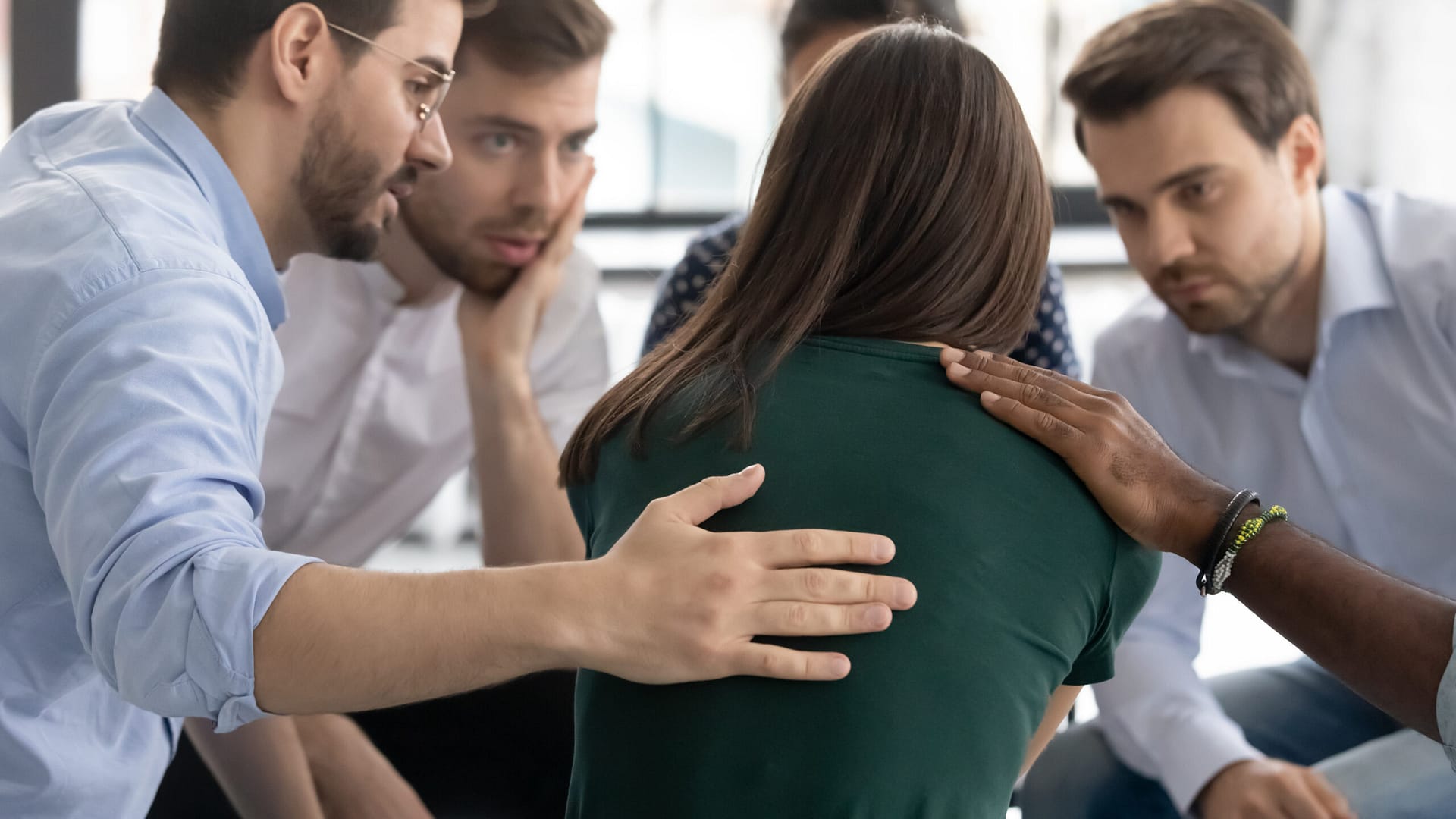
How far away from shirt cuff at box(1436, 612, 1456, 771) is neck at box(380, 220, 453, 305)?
155 cm

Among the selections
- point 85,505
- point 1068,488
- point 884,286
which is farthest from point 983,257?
point 85,505

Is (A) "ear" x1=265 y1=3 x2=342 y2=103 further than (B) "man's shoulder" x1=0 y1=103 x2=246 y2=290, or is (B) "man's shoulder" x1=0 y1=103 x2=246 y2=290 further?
(A) "ear" x1=265 y1=3 x2=342 y2=103

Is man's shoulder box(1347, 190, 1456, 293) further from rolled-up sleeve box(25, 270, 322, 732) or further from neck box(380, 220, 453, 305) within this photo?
rolled-up sleeve box(25, 270, 322, 732)

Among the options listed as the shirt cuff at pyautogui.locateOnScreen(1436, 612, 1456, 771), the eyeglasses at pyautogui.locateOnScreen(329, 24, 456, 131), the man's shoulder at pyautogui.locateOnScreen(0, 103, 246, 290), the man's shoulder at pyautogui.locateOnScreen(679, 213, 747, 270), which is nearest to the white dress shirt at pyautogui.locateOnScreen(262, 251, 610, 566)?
the man's shoulder at pyautogui.locateOnScreen(679, 213, 747, 270)

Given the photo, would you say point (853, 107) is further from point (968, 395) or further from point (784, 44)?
point (784, 44)

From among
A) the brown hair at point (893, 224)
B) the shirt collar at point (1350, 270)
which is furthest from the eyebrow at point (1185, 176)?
the brown hair at point (893, 224)

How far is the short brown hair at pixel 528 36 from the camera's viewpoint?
1963 millimetres

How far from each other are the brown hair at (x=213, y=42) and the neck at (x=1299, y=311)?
1390 millimetres

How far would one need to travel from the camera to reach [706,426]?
1025 mm

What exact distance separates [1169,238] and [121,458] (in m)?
1.52

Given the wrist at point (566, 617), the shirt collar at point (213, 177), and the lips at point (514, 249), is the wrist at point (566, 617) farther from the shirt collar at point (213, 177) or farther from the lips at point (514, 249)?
the lips at point (514, 249)

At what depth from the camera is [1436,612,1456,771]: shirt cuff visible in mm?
1016

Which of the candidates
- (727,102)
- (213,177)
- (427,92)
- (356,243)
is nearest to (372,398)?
(356,243)

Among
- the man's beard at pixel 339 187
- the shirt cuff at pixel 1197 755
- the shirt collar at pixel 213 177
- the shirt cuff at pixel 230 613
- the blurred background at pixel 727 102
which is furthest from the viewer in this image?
the blurred background at pixel 727 102
